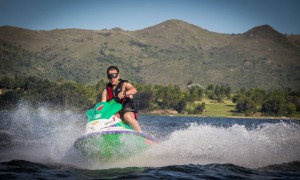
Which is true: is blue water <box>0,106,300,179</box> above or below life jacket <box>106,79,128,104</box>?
below

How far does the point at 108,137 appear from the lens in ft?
34.2

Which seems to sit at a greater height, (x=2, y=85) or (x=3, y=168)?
(x=2, y=85)

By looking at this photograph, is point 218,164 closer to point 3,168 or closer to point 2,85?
point 3,168

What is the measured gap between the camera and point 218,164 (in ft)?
36.0

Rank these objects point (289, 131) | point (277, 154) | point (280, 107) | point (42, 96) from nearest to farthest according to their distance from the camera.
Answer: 1. point (277, 154)
2. point (289, 131)
3. point (42, 96)
4. point (280, 107)

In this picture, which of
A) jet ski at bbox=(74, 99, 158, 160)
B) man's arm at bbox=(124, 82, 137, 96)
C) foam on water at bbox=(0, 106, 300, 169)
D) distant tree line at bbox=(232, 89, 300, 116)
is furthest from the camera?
distant tree line at bbox=(232, 89, 300, 116)

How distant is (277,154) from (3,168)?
7.23m

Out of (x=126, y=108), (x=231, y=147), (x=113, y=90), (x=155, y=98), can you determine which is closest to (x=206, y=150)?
(x=231, y=147)

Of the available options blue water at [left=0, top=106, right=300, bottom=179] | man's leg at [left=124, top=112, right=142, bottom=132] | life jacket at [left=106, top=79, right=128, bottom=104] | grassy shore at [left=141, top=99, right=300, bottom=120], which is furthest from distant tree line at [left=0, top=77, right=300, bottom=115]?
man's leg at [left=124, top=112, right=142, bottom=132]

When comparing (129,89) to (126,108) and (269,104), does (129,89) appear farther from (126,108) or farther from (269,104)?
(269,104)

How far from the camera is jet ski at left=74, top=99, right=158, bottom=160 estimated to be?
10.4m

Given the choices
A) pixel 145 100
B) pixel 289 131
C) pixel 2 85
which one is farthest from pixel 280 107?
pixel 289 131

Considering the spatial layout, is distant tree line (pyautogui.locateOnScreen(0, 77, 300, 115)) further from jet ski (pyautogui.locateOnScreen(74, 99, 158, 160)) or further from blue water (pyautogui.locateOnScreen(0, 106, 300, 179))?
jet ski (pyautogui.locateOnScreen(74, 99, 158, 160))

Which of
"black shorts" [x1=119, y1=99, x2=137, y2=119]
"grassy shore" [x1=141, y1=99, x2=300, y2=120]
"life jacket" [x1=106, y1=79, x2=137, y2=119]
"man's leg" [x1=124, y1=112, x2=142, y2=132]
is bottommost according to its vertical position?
"grassy shore" [x1=141, y1=99, x2=300, y2=120]
